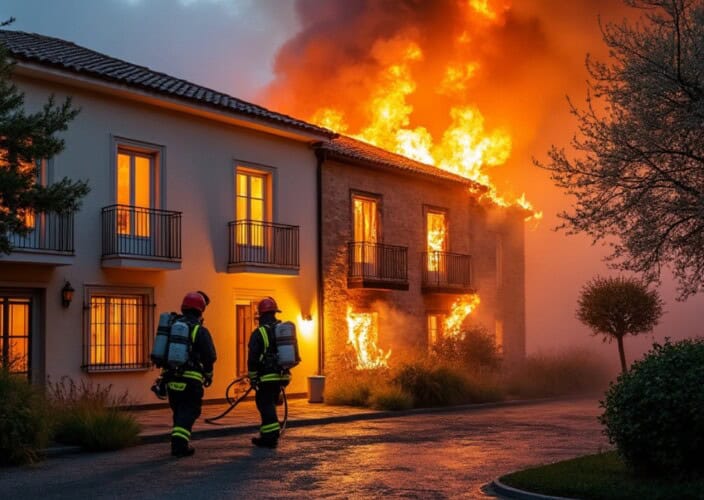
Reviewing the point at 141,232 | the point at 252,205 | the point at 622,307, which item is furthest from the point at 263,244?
the point at 622,307

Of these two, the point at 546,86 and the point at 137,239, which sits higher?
the point at 546,86

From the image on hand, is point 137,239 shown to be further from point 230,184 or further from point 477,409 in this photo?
point 477,409

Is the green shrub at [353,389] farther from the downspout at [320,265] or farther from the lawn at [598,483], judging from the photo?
the lawn at [598,483]

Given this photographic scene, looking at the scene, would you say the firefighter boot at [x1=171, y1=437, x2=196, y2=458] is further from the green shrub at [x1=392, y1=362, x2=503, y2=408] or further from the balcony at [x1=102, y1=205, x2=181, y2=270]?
the green shrub at [x1=392, y1=362, x2=503, y2=408]

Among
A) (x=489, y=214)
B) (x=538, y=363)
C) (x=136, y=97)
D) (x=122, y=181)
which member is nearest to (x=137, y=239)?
(x=122, y=181)

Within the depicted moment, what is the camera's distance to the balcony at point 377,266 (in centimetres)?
2520

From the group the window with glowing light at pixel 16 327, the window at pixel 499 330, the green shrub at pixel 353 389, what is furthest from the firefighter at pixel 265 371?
the window at pixel 499 330

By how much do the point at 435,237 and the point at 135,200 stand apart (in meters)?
11.6

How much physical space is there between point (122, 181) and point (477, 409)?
29.0ft

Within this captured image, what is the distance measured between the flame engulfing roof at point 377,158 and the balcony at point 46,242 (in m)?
8.06

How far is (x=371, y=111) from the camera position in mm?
32281

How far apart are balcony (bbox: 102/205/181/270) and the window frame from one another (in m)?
0.63

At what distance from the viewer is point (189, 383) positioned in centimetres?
1157

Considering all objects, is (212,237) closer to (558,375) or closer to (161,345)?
(161,345)
